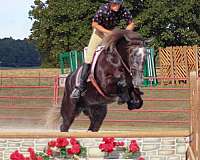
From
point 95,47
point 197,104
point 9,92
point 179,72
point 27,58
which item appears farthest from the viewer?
point 27,58

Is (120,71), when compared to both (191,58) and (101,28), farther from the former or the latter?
(191,58)

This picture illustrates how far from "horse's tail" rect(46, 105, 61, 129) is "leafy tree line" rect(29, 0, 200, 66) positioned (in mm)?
27213

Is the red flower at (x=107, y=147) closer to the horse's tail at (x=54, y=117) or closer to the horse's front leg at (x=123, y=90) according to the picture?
the horse's front leg at (x=123, y=90)

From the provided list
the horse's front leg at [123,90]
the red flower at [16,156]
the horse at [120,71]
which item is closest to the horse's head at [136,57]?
the horse at [120,71]

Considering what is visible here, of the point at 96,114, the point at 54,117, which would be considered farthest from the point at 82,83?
the point at 54,117

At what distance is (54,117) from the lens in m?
9.77

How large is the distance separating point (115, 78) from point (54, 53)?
105 ft

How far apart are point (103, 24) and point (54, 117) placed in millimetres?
2476

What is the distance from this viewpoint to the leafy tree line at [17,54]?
124625 mm

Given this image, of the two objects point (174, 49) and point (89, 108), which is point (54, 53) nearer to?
point (174, 49)

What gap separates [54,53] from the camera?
3941 centimetres

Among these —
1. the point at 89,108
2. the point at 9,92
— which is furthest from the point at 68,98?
the point at 9,92

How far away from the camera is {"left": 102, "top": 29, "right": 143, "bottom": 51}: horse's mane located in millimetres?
7477

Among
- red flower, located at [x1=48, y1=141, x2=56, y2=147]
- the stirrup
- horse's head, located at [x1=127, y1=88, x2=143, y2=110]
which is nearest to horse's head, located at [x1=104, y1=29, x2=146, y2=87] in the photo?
horse's head, located at [x1=127, y1=88, x2=143, y2=110]
